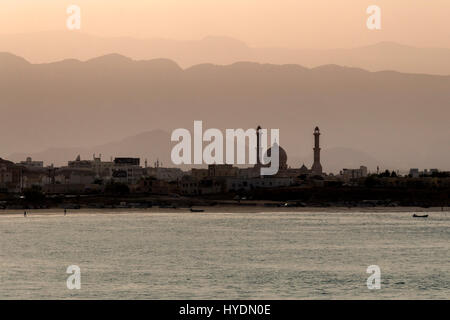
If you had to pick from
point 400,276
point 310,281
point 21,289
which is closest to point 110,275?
point 21,289

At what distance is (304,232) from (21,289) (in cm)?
6668

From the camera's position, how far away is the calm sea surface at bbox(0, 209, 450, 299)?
164 feet

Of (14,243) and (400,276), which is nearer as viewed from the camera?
(400,276)

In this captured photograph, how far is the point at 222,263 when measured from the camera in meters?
66.9

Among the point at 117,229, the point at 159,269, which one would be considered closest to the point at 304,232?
the point at 117,229

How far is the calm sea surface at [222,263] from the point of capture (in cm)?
4984

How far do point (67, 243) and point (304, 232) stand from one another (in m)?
35.8

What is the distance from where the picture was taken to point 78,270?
6022 cm

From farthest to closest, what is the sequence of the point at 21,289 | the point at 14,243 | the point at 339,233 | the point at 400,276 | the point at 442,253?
the point at 339,233 → the point at 14,243 → the point at 442,253 → the point at 400,276 → the point at 21,289
